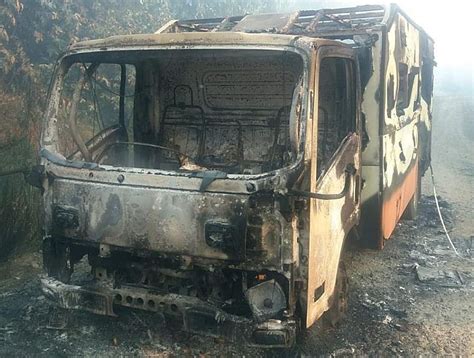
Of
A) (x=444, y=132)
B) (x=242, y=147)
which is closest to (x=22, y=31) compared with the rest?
(x=242, y=147)

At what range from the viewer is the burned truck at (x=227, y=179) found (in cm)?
328

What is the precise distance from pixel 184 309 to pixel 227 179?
904 millimetres

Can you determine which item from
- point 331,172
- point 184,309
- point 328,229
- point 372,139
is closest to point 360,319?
point 328,229

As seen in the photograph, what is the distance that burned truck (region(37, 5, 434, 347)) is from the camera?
3.28m

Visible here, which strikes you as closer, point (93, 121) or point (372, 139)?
point (93, 121)

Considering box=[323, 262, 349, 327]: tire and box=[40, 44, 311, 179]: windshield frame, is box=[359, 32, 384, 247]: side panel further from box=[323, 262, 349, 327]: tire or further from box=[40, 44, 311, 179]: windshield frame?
box=[40, 44, 311, 179]: windshield frame

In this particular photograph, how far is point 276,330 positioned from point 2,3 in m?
7.26

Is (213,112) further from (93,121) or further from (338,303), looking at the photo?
(338,303)

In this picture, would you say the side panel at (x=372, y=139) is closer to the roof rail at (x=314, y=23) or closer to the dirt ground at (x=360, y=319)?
the roof rail at (x=314, y=23)

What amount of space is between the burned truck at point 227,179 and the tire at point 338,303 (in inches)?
0.7

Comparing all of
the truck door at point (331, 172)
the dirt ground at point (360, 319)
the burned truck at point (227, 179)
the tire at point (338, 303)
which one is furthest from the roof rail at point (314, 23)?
Answer: the dirt ground at point (360, 319)

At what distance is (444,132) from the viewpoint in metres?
18.6

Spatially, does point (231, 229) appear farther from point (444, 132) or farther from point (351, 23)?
point (444, 132)

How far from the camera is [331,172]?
386 cm
